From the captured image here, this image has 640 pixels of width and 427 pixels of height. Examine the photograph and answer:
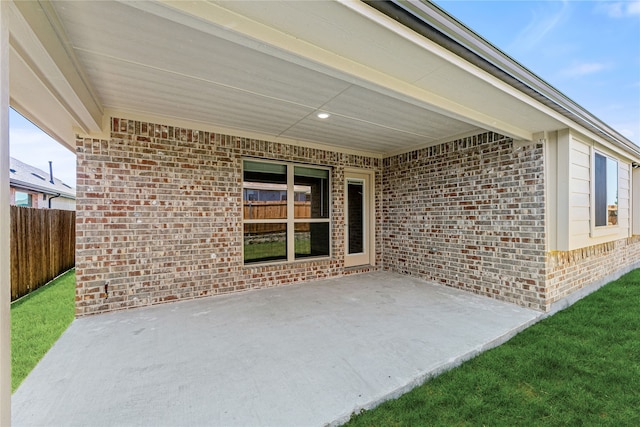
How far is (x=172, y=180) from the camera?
4.18 m

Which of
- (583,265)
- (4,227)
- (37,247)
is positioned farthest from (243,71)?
(583,265)

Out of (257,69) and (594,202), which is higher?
(257,69)

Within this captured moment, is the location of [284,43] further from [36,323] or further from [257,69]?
[36,323]

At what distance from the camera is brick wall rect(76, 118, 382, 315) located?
3.71m

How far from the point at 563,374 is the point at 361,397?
1.81 meters

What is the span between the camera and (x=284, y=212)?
17.4 feet

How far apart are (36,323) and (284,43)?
4.51 m

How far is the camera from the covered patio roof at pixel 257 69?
1770 millimetres

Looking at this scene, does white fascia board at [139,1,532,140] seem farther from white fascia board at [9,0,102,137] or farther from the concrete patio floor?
the concrete patio floor

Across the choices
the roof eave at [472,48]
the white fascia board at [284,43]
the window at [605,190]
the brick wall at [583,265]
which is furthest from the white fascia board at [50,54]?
the window at [605,190]

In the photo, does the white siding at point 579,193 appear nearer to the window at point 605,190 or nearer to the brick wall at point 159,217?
the window at point 605,190

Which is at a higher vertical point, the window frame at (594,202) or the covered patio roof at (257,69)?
the covered patio roof at (257,69)

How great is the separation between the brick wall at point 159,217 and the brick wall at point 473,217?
9.22ft

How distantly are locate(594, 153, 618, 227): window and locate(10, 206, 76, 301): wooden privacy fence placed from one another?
9.63 meters
